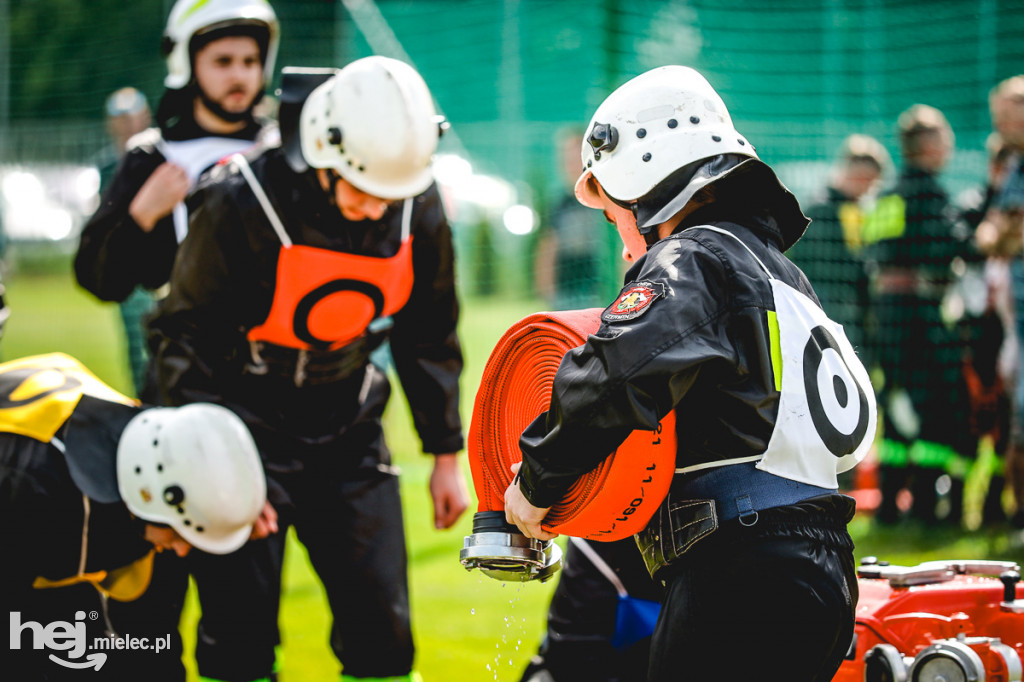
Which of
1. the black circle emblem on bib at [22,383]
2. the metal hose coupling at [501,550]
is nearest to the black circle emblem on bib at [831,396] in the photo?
the metal hose coupling at [501,550]

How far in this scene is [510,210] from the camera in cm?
1446

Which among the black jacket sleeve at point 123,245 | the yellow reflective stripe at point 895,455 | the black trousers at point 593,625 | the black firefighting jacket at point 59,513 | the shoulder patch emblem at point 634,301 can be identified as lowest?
the yellow reflective stripe at point 895,455

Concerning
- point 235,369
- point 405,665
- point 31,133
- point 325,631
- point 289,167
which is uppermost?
point 31,133

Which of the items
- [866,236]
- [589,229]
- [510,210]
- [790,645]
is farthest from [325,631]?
[510,210]

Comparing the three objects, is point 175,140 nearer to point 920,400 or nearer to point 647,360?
point 647,360

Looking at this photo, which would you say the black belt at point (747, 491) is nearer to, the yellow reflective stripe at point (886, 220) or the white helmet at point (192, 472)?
the white helmet at point (192, 472)

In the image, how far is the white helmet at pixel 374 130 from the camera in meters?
3.78

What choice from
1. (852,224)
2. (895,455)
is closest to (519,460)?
(895,455)

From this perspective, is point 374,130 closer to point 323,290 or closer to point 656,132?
point 323,290

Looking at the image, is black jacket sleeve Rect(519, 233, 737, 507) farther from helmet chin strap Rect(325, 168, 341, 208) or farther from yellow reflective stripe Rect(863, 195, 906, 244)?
yellow reflective stripe Rect(863, 195, 906, 244)

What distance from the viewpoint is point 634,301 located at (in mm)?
2496

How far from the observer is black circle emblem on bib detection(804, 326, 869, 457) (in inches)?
103

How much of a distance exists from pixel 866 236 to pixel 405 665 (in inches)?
224

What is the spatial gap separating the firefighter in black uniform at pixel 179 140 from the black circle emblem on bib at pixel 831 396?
277 centimetres
